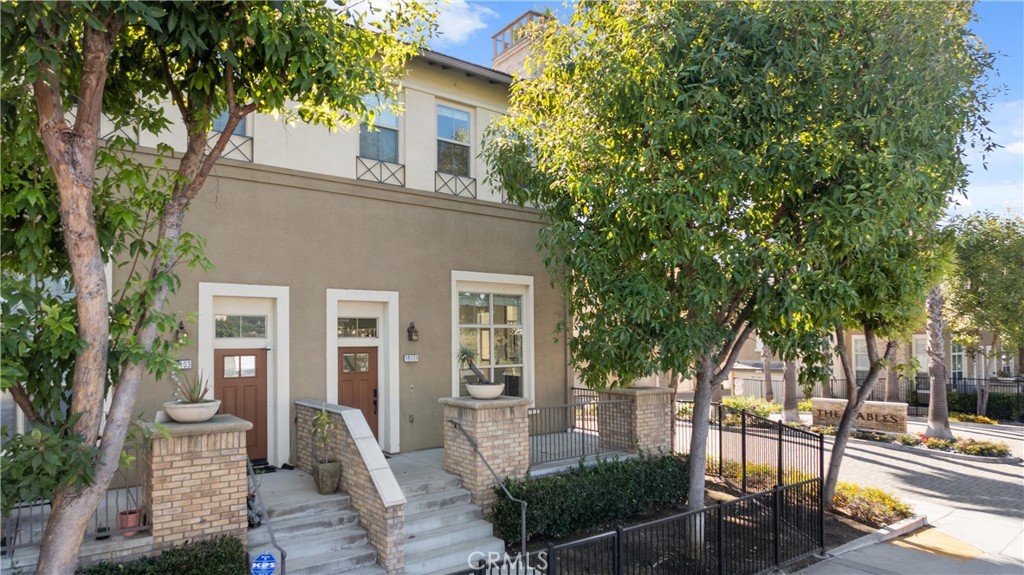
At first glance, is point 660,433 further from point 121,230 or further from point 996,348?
point 996,348

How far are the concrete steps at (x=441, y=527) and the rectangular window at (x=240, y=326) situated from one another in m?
3.25

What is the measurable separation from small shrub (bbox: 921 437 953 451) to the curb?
306 inches

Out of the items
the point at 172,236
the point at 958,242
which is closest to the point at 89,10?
the point at 172,236

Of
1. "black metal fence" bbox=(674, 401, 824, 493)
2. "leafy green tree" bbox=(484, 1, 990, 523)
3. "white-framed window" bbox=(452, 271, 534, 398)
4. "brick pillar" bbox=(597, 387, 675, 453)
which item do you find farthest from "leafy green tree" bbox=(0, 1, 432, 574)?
"black metal fence" bbox=(674, 401, 824, 493)

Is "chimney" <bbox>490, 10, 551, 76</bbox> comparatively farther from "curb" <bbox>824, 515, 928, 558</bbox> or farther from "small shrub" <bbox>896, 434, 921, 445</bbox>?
"small shrub" <bbox>896, 434, 921, 445</bbox>

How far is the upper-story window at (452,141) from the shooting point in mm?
12234

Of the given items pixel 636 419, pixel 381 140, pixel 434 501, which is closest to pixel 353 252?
pixel 381 140

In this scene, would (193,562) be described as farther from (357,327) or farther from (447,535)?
(357,327)

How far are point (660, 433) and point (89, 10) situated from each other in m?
10.0

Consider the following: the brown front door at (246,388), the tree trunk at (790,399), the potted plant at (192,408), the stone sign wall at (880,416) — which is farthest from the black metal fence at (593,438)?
the stone sign wall at (880,416)

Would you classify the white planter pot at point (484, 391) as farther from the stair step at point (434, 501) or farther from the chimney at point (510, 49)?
the chimney at point (510, 49)

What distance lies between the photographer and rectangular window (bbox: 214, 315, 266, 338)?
9.59 meters

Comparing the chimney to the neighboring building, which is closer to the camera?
the neighboring building

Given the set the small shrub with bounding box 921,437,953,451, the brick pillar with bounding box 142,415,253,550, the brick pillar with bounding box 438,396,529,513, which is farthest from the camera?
the small shrub with bounding box 921,437,953,451
